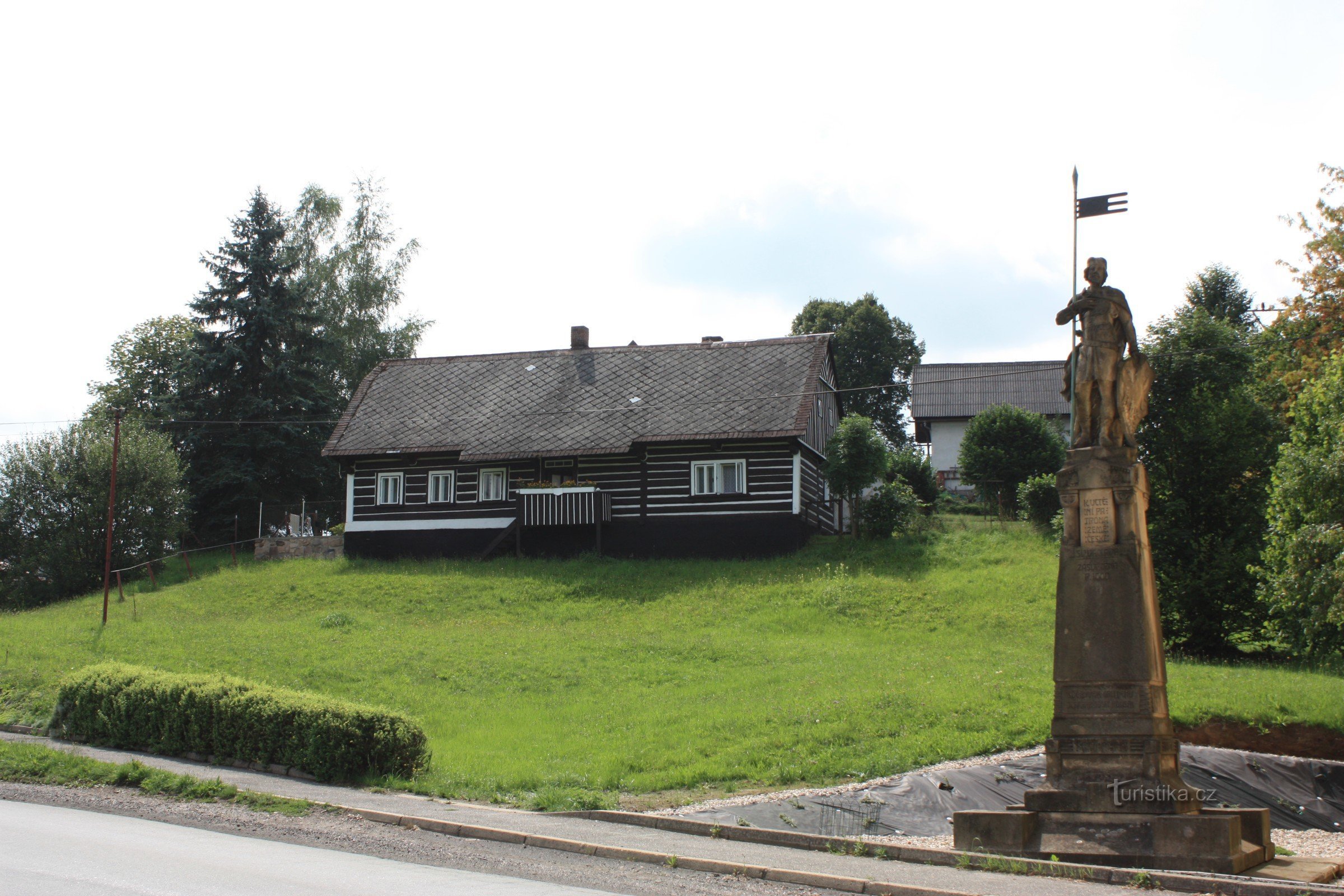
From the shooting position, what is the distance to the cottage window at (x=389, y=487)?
3822cm

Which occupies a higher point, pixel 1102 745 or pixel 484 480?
pixel 484 480

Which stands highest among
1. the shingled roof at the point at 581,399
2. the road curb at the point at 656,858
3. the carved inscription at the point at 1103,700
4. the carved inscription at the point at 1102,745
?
the shingled roof at the point at 581,399

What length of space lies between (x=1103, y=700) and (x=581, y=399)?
28.9m

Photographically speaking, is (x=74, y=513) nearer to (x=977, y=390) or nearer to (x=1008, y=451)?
(x=1008, y=451)

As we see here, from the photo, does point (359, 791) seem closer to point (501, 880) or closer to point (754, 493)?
point (501, 880)

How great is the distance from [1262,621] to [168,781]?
72.5 ft

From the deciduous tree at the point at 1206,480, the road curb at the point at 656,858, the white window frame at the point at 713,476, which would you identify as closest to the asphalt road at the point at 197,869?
the road curb at the point at 656,858

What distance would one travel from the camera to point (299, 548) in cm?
3934

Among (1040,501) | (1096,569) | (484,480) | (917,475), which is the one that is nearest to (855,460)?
(1040,501)

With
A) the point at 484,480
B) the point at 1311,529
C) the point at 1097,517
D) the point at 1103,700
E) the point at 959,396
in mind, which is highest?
the point at 959,396

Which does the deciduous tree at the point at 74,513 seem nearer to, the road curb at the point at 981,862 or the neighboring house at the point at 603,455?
the neighboring house at the point at 603,455

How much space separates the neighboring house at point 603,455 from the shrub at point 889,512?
2157 mm

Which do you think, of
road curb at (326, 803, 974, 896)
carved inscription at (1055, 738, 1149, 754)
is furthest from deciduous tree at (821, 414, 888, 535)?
road curb at (326, 803, 974, 896)

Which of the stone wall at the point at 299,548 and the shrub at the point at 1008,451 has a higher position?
the shrub at the point at 1008,451
